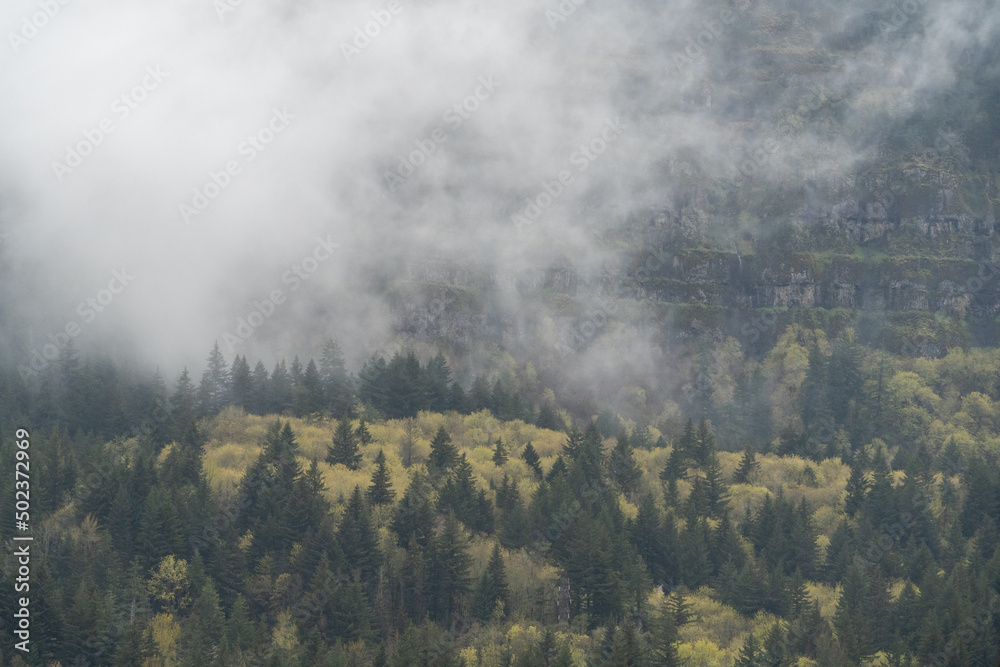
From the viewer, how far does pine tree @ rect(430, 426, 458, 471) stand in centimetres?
17200

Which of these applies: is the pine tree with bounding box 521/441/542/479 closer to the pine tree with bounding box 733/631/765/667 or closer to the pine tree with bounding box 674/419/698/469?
the pine tree with bounding box 674/419/698/469

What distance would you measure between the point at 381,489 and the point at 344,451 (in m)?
16.7

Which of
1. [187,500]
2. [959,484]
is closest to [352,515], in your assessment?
[187,500]

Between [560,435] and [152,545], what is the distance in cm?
7348

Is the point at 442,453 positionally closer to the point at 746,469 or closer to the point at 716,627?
the point at 746,469

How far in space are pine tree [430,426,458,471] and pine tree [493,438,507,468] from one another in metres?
8.52

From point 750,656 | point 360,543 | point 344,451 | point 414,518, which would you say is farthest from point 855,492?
point 360,543

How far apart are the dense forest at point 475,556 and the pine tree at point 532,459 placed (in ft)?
1.00

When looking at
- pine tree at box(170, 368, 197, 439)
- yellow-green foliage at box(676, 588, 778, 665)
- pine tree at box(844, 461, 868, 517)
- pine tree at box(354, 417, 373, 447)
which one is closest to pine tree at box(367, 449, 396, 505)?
pine tree at box(354, 417, 373, 447)

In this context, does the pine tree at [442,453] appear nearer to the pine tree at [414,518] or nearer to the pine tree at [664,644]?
the pine tree at [414,518]

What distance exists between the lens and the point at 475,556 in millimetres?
149375

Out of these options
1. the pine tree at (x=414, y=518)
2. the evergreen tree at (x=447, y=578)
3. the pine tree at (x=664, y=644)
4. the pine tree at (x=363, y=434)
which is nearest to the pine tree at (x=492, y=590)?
the evergreen tree at (x=447, y=578)

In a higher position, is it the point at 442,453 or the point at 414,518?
the point at 442,453

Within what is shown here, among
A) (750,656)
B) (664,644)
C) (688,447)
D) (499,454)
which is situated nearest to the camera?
(664,644)
